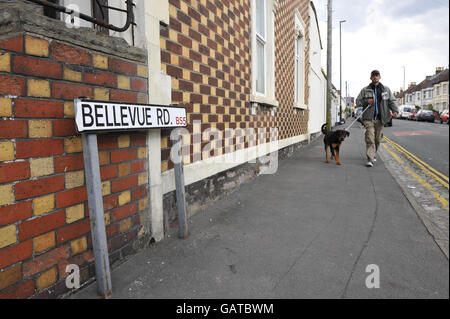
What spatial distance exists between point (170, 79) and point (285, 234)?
178 cm

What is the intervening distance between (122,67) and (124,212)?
1.08m

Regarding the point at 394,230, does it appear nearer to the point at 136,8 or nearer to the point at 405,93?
the point at 136,8

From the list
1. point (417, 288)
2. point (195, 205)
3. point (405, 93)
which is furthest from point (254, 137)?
point (405, 93)

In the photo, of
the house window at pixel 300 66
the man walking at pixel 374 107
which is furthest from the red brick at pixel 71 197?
the house window at pixel 300 66

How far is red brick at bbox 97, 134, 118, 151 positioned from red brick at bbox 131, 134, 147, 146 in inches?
7.3

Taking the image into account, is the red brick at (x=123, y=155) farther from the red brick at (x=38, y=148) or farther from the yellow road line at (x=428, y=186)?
the yellow road line at (x=428, y=186)

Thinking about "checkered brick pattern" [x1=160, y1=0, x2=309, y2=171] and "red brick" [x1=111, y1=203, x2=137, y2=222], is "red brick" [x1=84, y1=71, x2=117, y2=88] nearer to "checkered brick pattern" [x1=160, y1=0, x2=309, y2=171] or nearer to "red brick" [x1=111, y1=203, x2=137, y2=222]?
"checkered brick pattern" [x1=160, y1=0, x2=309, y2=171]

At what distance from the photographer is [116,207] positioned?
2135mm

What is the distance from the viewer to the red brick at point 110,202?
2037 millimetres

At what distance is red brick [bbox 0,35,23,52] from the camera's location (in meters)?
1.39

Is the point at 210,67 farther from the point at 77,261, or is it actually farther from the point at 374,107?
the point at 374,107

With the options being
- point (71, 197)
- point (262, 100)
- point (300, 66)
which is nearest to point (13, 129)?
point (71, 197)

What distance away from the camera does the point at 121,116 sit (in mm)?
1875

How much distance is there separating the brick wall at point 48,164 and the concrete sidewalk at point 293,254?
36 cm
